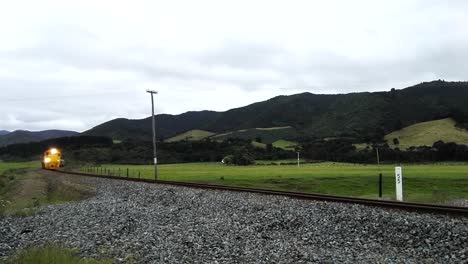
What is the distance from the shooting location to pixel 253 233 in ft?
49.5

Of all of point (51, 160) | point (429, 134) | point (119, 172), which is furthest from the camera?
point (429, 134)

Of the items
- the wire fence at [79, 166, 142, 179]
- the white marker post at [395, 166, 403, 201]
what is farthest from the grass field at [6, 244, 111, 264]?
the wire fence at [79, 166, 142, 179]

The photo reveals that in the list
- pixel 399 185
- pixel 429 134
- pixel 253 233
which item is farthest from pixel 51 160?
pixel 429 134

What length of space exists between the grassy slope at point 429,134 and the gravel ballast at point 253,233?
12852cm

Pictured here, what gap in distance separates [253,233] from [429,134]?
153m

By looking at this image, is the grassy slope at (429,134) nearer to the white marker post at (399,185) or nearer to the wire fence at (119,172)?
the wire fence at (119,172)

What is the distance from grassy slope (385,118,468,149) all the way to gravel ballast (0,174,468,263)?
5060 inches

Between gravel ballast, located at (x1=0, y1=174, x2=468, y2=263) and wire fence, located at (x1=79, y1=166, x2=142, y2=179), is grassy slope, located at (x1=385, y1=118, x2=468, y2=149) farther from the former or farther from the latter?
gravel ballast, located at (x1=0, y1=174, x2=468, y2=263)

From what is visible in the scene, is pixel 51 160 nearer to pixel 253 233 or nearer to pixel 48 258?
pixel 253 233

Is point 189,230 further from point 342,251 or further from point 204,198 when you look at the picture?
point 204,198

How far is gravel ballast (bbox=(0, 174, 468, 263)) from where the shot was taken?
39.6 ft

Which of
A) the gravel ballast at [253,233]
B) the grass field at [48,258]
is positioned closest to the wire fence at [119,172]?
the gravel ballast at [253,233]

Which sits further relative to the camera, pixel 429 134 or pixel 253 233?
pixel 429 134

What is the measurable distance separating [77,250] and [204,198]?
1115 cm
